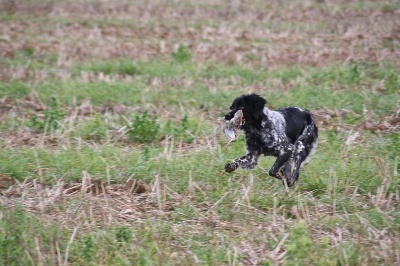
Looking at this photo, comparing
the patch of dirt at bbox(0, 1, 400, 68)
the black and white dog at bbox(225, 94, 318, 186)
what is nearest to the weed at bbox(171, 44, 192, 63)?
the patch of dirt at bbox(0, 1, 400, 68)

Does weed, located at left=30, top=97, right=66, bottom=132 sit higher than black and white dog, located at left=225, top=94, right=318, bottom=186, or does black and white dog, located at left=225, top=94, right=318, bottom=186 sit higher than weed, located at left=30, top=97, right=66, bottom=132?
black and white dog, located at left=225, top=94, right=318, bottom=186

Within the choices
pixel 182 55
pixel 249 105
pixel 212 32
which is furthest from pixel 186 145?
pixel 212 32

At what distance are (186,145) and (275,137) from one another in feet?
6.00

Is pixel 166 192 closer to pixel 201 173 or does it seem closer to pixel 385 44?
pixel 201 173

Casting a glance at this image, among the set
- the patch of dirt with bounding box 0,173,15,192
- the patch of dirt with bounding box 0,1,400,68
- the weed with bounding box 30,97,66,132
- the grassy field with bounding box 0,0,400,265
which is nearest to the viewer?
the grassy field with bounding box 0,0,400,265

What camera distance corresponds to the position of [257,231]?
20.5 ft

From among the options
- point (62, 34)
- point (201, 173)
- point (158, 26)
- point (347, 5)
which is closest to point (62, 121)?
point (201, 173)

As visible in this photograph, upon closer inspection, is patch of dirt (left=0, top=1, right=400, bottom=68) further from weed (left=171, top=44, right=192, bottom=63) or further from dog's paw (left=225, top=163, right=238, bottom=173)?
dog's paw (left=225, top=163, right=238, bottom=173)

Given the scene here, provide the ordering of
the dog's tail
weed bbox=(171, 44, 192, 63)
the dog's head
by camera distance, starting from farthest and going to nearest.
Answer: weed bbox=(171, 44, 192, 63) → the dog's tail → the dog's head

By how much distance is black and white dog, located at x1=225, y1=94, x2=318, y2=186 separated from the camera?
23.5ft

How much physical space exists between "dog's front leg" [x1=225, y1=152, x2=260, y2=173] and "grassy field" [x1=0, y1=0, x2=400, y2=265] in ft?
0.72

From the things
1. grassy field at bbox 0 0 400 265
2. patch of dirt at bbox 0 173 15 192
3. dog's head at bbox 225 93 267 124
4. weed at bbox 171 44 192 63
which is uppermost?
dog's head at bbox 225 93 267 124

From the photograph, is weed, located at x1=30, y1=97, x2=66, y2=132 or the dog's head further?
weed, located at x1=30, y1=97, x2=66, y2=132

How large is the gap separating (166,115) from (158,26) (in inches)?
281
